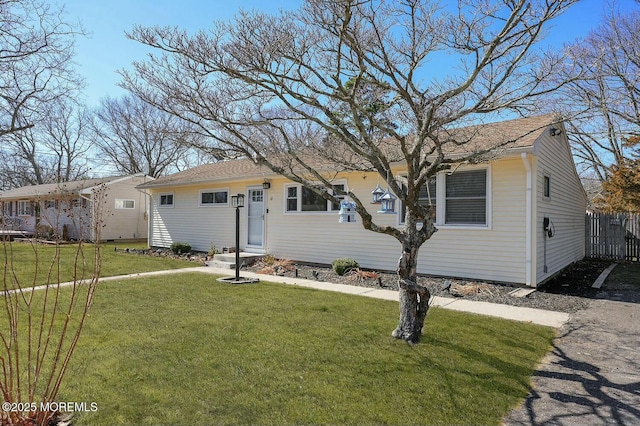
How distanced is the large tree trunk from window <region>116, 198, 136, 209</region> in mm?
20496

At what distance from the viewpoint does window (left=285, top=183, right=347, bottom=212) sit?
11.0 meters

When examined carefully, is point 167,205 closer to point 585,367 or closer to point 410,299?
point 410,299

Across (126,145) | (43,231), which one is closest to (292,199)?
(43,231)

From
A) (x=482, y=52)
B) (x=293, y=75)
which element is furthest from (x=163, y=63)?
(x=482, y=52)

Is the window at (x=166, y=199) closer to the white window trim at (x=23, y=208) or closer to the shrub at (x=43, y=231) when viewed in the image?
the shrub at (x=43, y=231)

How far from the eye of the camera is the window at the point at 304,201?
11.0 metres

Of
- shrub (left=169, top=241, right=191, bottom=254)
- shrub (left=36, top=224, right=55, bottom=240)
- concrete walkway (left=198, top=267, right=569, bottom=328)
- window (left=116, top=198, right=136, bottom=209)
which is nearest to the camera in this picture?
shrub (left=36, top=224, right=55, bottom=240)

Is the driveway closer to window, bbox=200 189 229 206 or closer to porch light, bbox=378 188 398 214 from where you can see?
porch light, bbox=378 188 398 214

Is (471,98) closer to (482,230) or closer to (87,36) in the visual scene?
(482,230)

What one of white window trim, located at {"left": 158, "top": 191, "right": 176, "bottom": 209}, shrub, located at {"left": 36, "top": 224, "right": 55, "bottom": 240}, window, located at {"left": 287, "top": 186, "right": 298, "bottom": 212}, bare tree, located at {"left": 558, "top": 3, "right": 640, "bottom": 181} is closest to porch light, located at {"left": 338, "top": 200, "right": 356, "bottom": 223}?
window, located at {"left": 287, "top": 186, "right": 298, "bottom": 212}

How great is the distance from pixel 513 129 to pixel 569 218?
490 centimetres

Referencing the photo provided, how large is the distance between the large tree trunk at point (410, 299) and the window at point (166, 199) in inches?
537

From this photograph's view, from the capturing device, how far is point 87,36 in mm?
12953

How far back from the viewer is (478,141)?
7.33 m
